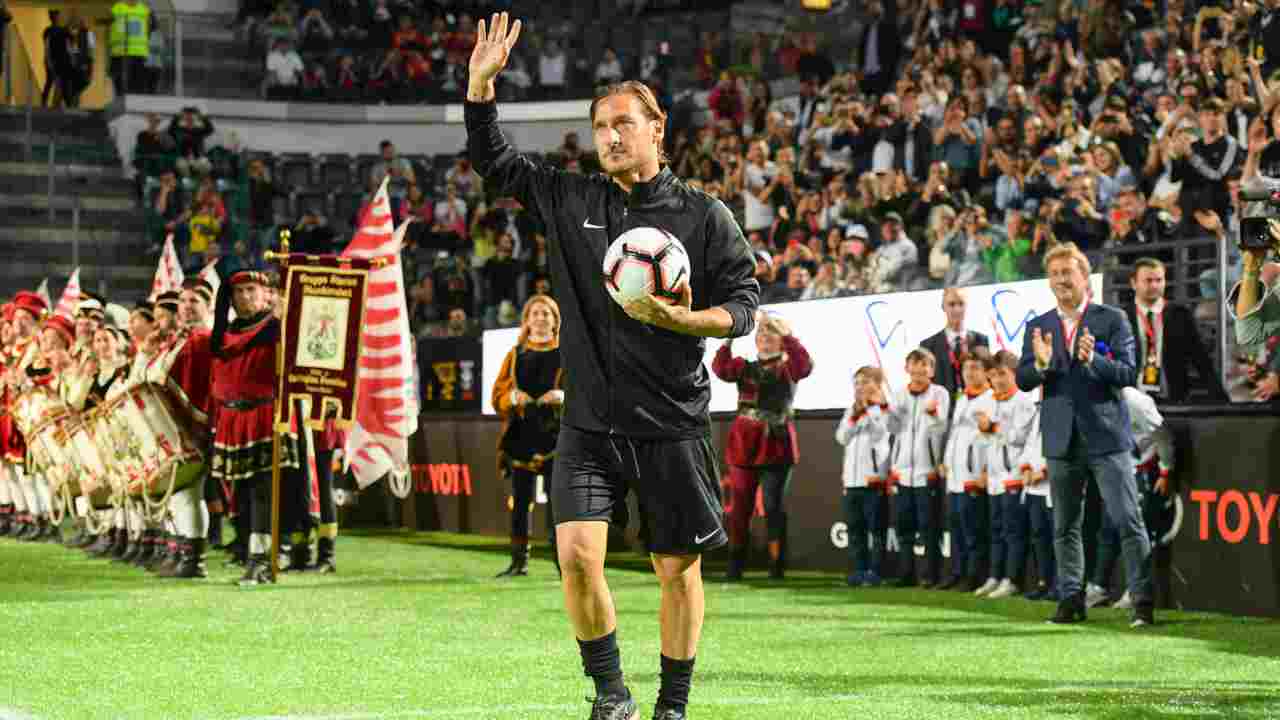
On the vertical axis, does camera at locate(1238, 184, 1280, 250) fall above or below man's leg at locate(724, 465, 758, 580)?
above

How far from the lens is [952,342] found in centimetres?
1565

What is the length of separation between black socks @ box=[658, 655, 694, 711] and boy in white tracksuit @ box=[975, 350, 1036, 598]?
7609 millimetres

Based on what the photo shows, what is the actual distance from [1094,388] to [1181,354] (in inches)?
83.8

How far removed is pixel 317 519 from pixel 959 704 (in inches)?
352

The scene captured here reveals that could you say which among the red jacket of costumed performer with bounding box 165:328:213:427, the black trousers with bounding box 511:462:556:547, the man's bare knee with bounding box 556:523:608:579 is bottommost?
the black trousers with bounding box 511:462:556:547

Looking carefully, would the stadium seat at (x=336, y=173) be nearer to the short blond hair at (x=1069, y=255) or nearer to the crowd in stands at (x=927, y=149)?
the crowd in stands at (x=927, y=149)

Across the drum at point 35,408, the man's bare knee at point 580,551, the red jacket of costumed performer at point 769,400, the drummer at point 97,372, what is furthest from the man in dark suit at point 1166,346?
the drum at point 35,408

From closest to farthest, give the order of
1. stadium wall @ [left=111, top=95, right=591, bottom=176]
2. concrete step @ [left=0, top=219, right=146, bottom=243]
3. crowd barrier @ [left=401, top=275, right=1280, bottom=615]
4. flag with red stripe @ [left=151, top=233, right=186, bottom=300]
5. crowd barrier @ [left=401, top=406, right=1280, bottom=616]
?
1. crowd barrier @ [left=401, top=406, right=1280, bottom=616]
2. crowd barrier @ [left=401, top=275, right=1280, bottom=615]
3. flag with red stripe @ [left=151, top=233, right=186, bottom=300]
4. concrete step @ [left=0, top=219, right=146, bottom=243]
5. stadium wall @ [left=111, top=95, right=591, bottom=176]

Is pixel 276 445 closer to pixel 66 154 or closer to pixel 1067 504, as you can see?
pixel 1067 504

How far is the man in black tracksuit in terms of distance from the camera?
683cm

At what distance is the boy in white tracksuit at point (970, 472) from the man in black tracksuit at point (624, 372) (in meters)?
7.87

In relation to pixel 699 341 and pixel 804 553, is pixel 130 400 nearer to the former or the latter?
pixel 804 553

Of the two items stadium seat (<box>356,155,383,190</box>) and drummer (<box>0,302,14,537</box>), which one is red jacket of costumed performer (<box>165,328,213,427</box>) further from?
stadium seat (<box>356,155,383,190</box>)

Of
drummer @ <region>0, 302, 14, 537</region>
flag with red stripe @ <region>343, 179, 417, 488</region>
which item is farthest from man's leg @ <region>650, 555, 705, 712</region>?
drummer @ <region>0, 302, 14, 537</region>
